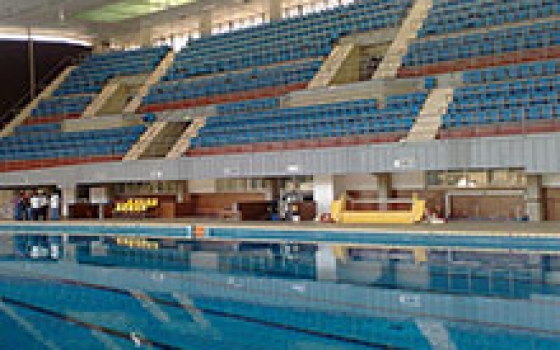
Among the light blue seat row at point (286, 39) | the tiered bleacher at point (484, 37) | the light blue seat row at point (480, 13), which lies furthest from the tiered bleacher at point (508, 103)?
the light blue seat row at point (286, 39)

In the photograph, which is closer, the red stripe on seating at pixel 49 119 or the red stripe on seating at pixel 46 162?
the red stripe on seating at pixel 46 162

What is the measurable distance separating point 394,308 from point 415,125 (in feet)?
28.2

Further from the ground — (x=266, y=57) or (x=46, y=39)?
(x=46, y=39)

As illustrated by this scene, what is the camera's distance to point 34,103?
2491cm

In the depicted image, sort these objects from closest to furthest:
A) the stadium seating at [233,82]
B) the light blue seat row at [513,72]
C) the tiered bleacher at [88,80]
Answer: the light blue seat row at [513,72] < the stadium seating at [233,82] < the tiered bleacher at [88,80]

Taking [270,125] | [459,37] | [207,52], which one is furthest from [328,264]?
[207,52]

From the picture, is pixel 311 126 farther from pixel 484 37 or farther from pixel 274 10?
pixel 274 10

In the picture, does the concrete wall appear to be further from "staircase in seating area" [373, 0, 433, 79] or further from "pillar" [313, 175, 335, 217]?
"staircase in seating area" [373, 0, 433, 79]

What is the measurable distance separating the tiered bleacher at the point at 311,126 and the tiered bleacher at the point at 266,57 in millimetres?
1527

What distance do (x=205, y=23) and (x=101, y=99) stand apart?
4.87m

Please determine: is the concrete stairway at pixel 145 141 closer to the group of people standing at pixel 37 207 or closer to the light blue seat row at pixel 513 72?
the group of people standing at pixel 37 207

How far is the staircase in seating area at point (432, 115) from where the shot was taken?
43.7 ft

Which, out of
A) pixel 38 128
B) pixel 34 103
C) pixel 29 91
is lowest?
pixel 38 128

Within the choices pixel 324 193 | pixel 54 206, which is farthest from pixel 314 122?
pixel 54 206
